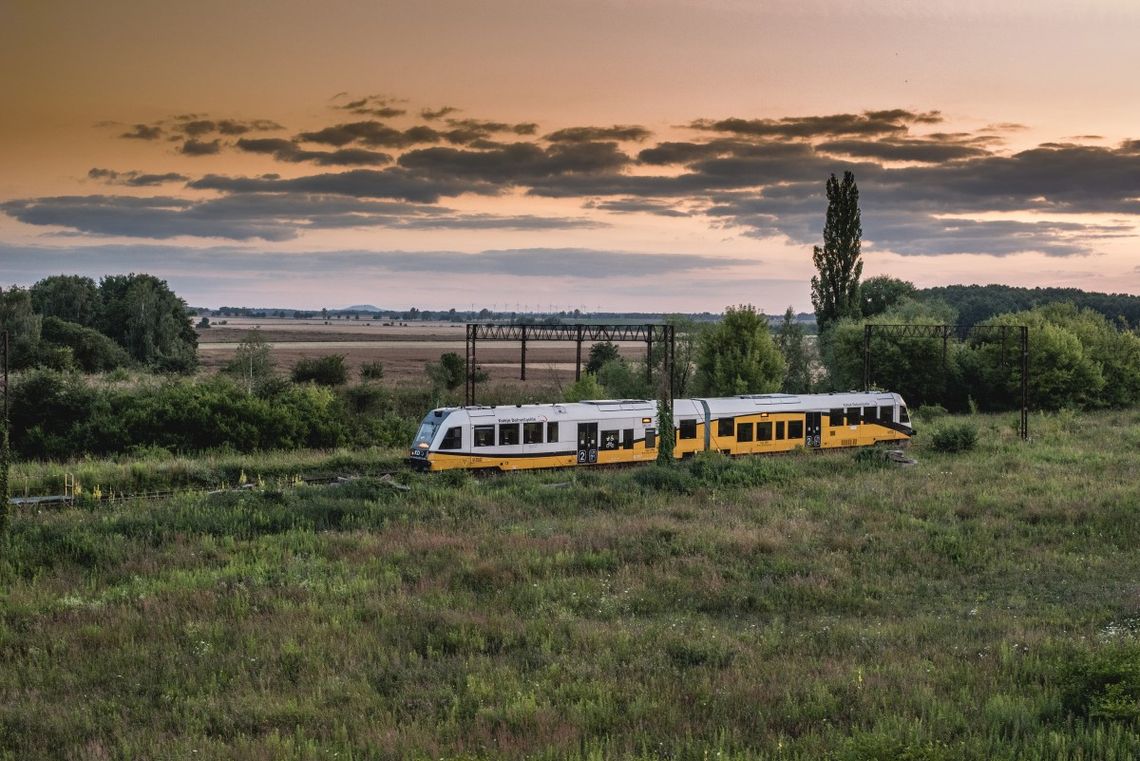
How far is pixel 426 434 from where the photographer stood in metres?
Result: 34.6

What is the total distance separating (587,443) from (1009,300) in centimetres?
14380

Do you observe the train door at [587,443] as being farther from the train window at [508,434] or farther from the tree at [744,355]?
the tree at [744,355]

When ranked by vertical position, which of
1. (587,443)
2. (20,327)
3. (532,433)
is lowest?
(587,443)

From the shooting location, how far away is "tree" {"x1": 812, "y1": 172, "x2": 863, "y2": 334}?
83875 mm

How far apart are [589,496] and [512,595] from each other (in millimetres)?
12047

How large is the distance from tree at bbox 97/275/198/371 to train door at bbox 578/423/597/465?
232 feet

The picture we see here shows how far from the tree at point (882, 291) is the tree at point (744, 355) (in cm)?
4636

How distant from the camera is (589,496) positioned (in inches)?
1216

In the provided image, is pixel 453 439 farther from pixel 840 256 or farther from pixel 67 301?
pixel 67 301

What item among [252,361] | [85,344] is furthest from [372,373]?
[85,344]

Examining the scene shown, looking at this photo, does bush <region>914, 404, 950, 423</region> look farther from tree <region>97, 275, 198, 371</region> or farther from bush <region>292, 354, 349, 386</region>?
tree <region>97, 275, 198, 371</region>

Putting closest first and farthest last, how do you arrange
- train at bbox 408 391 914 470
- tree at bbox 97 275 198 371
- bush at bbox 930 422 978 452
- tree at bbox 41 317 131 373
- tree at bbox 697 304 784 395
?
train at bbox 408 391 914 470, bush at bbox 930 422 978 452, tree at bbox 697 304 784 395, tree at bbox 41 317 131 373, tree at bbox 97 275 198 371

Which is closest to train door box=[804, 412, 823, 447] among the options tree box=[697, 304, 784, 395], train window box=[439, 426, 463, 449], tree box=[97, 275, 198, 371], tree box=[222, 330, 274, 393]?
train window box=[439, 426, 463, 449]

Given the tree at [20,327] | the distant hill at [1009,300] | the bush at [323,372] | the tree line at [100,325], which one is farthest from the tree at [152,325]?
the distant hill at [1009,300]
